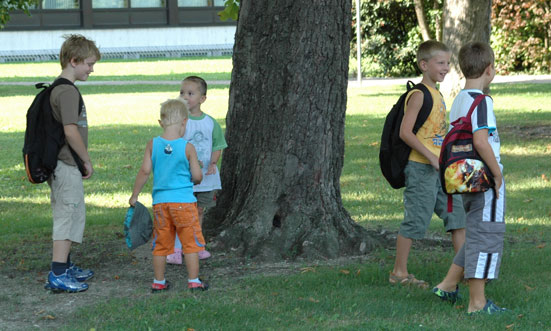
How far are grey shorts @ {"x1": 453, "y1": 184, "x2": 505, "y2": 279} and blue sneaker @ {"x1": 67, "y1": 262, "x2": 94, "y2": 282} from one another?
2.64 meters

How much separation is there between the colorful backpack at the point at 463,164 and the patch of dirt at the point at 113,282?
1.58 metres

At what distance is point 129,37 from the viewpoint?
4672 centimetres

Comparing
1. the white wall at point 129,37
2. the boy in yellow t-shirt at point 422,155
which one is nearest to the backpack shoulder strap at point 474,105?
the boy in yellow t-shirt at point 422,155

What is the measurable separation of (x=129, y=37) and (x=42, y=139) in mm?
42213

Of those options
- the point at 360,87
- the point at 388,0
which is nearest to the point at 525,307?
the point at 360,87

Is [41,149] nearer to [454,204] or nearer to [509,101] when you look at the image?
[454,204]

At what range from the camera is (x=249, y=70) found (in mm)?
6594

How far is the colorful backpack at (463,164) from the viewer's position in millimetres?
4703

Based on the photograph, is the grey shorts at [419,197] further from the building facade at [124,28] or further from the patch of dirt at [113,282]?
the building facade at [124,28]

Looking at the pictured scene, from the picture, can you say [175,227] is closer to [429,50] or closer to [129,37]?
[429,50]

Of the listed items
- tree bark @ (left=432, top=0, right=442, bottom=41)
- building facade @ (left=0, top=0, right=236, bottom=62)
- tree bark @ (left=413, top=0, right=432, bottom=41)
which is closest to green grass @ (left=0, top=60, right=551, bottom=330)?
tree bark @ (left=413, top=0, right=432, bottom=41)

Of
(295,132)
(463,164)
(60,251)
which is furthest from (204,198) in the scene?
(463,164)

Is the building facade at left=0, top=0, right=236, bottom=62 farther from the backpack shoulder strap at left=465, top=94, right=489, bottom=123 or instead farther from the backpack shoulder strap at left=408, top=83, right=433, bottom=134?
the backpack shoulder strap at left=465, top=94, right=489, bottom=123

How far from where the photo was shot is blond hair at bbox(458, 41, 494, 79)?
16.0ft
